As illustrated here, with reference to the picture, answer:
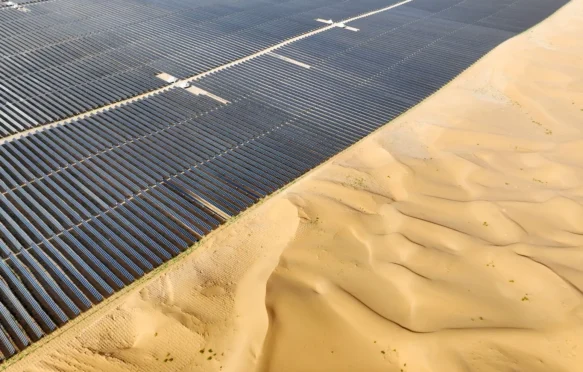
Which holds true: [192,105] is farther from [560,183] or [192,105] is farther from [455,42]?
[455,42]

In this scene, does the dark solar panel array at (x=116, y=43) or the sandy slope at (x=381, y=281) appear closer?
the sandy slope at (x=381, y=281)

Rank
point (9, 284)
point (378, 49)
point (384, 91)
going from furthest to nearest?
point (378, 49) → point (384, 91) → point (9, 284)

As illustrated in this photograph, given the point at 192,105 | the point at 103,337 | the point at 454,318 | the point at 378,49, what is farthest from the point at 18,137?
the point at 378,49

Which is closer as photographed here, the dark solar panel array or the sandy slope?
the sandy slope

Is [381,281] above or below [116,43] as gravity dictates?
below

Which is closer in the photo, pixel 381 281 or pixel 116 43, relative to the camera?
pixel 381 281
